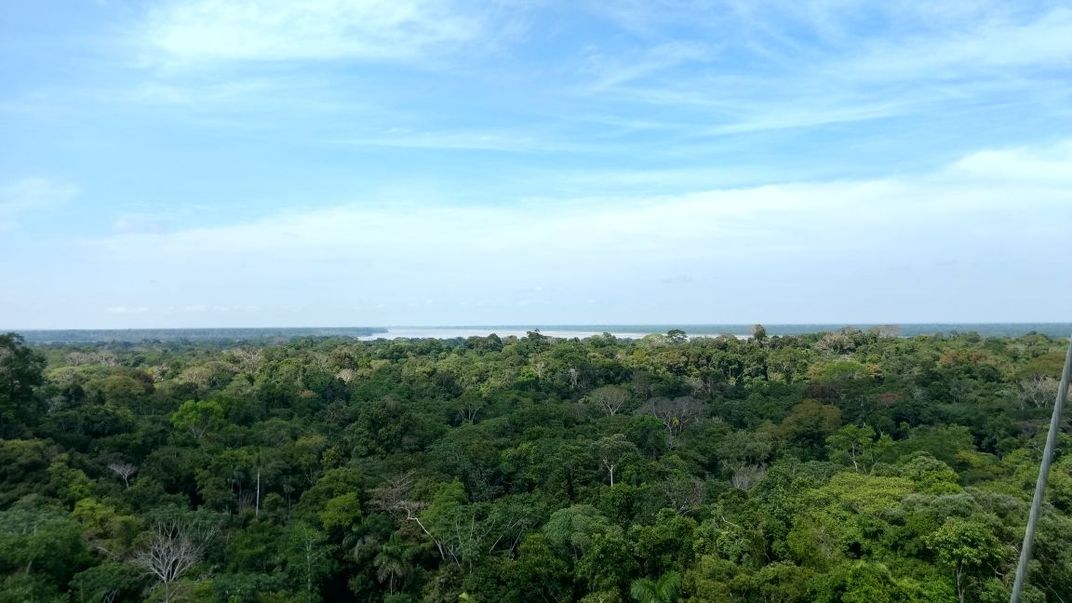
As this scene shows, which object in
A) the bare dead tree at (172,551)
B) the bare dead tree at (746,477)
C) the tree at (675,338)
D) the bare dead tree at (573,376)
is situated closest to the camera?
the bare dead tree at (172,551)

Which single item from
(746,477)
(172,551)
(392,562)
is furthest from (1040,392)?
(172,551)

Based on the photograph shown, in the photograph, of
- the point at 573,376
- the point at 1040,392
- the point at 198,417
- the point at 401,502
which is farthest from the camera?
the point at 573,376

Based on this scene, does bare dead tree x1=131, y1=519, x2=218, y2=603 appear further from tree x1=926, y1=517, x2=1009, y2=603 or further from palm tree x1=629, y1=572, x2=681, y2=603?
tree x1=926, y1=517, x2=1009, y2=603

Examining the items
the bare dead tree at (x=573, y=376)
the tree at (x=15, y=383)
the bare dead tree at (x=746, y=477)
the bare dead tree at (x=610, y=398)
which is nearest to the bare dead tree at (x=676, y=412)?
the bare dead tree at (x=610, y=398)

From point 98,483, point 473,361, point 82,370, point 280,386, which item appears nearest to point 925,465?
point 98,483

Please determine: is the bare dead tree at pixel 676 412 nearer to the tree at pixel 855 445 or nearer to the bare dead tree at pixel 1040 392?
the tree at pixel 855 445

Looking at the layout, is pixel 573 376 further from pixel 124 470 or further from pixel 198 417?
pixel 124 470

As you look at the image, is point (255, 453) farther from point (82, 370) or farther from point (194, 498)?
point (82, 370)
